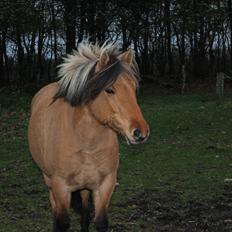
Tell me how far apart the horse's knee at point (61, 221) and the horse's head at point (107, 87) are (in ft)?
3.22

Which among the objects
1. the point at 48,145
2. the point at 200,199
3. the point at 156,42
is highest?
the point at 156,42

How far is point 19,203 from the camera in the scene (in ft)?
21.0

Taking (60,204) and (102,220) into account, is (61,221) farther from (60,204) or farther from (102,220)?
(102,220)

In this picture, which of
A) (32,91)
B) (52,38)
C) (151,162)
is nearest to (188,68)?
(52,38)

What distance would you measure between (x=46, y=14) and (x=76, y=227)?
20.9m

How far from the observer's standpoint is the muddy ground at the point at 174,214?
5.38m

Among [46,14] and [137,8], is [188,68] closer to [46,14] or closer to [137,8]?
[137,8]

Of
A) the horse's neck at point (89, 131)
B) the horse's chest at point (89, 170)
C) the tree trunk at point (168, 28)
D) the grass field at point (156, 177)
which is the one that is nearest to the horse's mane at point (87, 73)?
the horse's neck at point (89, 131)

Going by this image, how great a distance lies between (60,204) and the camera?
14.9 feet

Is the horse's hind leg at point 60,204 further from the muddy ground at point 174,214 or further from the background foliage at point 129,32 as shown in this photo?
the background foliage at point 129,32

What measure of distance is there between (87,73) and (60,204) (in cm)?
117

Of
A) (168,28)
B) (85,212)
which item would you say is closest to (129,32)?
(168,28)

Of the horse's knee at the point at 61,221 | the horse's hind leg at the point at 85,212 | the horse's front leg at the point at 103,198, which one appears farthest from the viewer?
the horse's hind leg at the point at 85,212

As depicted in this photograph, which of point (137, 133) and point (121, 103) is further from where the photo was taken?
point (121, 103)
